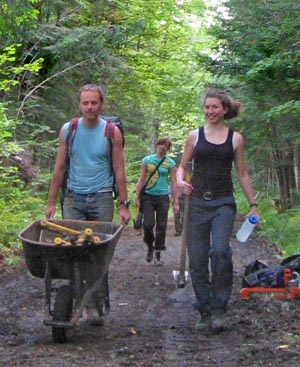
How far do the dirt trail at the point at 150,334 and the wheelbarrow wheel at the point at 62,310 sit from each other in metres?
0.09

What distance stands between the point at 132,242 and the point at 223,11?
251 inches

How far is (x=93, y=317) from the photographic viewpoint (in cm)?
658

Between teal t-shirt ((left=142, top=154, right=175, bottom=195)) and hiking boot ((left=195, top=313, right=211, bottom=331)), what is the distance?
4928 mm

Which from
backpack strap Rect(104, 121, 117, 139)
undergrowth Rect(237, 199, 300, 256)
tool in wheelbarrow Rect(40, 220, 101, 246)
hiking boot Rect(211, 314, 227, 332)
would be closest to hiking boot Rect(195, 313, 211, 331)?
hiking boot Rect(211, 314, 227, 332)

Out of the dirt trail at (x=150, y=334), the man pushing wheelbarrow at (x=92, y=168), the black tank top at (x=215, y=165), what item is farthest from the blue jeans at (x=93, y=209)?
the black tank top at (x=215, y=165)

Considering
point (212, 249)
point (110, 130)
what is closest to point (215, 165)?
point (212, 249)

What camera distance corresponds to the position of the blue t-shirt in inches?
258

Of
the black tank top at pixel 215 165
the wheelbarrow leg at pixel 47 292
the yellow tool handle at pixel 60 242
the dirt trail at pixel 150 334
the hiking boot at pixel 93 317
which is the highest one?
the black tank top at pixel 215 165

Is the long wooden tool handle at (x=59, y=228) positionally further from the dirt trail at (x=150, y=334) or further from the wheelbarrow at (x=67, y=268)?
the dirt trail at (x=150, y=334)

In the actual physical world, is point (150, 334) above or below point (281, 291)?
below

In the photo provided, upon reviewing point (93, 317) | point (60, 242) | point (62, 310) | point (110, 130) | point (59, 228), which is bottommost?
point (93, 317)

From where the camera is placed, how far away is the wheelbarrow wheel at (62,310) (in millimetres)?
5812

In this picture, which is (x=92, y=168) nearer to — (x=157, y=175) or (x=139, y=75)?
(x=157, y=175)

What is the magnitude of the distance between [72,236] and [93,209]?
76 cm
